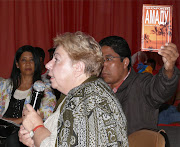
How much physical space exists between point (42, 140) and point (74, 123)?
0.73 feet

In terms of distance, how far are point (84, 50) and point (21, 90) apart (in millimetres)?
2161

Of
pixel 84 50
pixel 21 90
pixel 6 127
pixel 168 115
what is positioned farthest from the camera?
pixel 168 115

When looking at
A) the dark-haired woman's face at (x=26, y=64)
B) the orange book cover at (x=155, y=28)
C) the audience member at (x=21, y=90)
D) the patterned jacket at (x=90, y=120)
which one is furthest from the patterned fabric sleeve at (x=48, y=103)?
the patterned jacket at (x=90, y=120)

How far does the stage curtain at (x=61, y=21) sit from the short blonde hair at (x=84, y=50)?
556 centimetres

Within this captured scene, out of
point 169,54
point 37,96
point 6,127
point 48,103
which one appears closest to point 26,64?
point 48,103

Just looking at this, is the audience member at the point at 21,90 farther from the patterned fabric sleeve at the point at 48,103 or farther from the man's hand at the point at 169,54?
the man's hand at the point at 169,54

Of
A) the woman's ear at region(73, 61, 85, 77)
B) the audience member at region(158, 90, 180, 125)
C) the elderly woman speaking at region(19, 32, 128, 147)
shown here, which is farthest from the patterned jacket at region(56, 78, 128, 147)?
the audience member at region(158, 90, 180, 125)

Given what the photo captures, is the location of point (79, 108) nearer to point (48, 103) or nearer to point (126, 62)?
point (126, 62)

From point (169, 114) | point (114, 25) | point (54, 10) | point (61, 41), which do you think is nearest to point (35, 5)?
point (54, 10)

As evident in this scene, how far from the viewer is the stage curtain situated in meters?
7.02

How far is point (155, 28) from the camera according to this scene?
9.23ft

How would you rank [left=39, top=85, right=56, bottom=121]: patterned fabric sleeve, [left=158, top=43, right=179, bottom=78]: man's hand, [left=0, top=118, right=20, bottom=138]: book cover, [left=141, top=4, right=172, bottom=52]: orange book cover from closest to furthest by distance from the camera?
1. [left=158, top=43, right=179, bottom=78]: man's hand
2. [left=0, top=118, right=20, bottom=138]: book cover
3. [left=141, top=4, right=172, bottom=52]: orange book cover
4. [left=39, top=85, right=56, bottom=121]: patterned fabric sleeve

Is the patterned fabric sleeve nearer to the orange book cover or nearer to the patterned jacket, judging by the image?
the orange book cover

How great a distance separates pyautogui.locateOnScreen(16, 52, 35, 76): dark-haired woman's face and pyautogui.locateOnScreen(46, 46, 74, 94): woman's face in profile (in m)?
2.11
